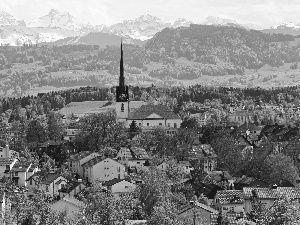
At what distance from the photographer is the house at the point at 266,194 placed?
66.1 m

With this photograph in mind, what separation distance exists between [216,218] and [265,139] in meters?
65.9

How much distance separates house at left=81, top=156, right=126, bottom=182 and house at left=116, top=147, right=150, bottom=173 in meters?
3.87

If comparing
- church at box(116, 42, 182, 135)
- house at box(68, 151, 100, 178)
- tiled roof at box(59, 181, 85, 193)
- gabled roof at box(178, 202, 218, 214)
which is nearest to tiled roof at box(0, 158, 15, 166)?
house at box(68, 151, 100, 178)

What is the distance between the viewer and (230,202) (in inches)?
2660

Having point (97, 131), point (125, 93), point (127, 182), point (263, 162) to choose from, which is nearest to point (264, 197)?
point (127, 182)

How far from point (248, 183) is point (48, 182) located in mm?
17152

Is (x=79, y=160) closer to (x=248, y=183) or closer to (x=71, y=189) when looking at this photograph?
(x=71, y=189)

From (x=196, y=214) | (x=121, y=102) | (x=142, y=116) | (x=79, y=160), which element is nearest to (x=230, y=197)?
(x=196, y=214)

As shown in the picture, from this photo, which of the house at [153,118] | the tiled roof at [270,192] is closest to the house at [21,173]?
the tiled roof at [270,192]

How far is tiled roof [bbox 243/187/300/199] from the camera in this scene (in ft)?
219

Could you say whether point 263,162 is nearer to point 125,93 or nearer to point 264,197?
point 264,197

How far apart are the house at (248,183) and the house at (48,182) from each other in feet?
49.1

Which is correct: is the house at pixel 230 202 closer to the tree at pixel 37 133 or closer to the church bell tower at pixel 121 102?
the tree at pixel 37 133

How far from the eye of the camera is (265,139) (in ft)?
407
